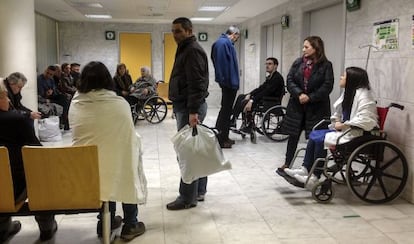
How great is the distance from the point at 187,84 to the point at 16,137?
4.05 ft

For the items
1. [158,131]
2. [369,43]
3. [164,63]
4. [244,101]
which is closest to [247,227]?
[369,43]

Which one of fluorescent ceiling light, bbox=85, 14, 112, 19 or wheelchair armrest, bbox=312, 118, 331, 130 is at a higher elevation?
fluorescent ceiling light, bbox=85, 14, 112, 19

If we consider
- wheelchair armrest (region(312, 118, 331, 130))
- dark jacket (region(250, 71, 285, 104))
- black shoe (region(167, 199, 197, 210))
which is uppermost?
dark jacket (region(250, 71, 285, 104))

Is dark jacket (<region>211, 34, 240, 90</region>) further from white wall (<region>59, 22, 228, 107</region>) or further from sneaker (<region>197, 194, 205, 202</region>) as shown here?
white wall (<region>59, 22, 228, 107</region>)

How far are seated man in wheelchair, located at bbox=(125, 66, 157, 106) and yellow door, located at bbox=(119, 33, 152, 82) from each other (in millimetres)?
3729

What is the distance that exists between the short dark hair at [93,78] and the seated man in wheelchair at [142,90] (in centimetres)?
539

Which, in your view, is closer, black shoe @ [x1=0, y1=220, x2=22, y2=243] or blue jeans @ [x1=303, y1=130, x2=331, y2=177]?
black shoe @ [x1=0, y1=220, x2=22, y2=243]

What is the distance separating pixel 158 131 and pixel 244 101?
169 cm

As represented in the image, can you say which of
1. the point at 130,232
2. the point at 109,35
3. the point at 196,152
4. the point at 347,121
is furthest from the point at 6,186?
the point at 109,35

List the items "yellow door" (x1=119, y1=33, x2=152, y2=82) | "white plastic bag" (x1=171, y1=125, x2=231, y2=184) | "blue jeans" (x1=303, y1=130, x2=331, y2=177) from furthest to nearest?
"yellow door" (x1=119, y1=33, x2=152, y2=82) < "blue jeans" (x1=303, y1=130, x2=331, y2=177) < "white plastic bag" (x1=171, y1=125, x2=231, y2=184)

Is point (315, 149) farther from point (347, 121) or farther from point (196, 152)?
point (196, 152)

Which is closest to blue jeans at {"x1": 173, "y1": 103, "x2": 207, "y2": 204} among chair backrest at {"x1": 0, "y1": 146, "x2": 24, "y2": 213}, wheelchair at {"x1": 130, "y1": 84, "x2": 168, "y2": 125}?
chair backrest at {"x1": 0, "y1": 146, "x2": 24, "y2": 213}

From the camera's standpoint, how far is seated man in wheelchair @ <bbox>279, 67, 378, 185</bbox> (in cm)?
348

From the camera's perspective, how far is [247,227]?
10.1 feet
